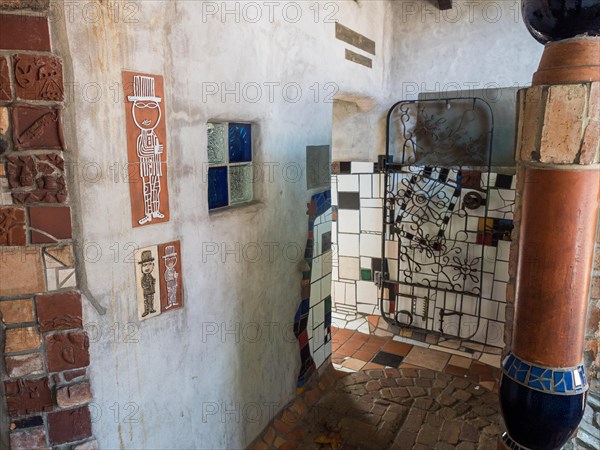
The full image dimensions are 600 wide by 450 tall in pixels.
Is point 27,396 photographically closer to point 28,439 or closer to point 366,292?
point 28,439

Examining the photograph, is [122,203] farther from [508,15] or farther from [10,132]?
[508,15]

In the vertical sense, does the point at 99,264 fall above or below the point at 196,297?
Answer: above

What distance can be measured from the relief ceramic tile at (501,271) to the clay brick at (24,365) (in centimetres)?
335

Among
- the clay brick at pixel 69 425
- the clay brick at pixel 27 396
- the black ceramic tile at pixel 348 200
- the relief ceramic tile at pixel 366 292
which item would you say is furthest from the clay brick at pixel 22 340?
the relief ceramic tile at pixel 366 292

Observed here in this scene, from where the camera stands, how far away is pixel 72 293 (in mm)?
1620

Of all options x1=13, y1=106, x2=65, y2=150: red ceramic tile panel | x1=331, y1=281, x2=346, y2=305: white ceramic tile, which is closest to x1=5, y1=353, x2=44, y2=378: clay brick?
x1=13, y1=106, x2=65, y2=150: red ceramic tile panel

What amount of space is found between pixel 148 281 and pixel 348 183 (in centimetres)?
271

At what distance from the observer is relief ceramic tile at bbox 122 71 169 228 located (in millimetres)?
1768

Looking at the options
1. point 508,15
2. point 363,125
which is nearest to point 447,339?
point 363,125

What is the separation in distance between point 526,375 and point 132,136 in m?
1.63

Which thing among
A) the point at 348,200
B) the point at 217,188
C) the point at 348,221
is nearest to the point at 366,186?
the point at 348,200

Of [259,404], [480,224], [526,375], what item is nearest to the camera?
[526,375]

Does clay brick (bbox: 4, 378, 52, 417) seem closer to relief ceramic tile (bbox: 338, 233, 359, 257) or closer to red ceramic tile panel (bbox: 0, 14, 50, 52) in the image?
red ceramic tile panel (bbox: 0, 14, 50, 52)

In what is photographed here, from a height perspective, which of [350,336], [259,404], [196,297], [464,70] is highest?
[464,70]
